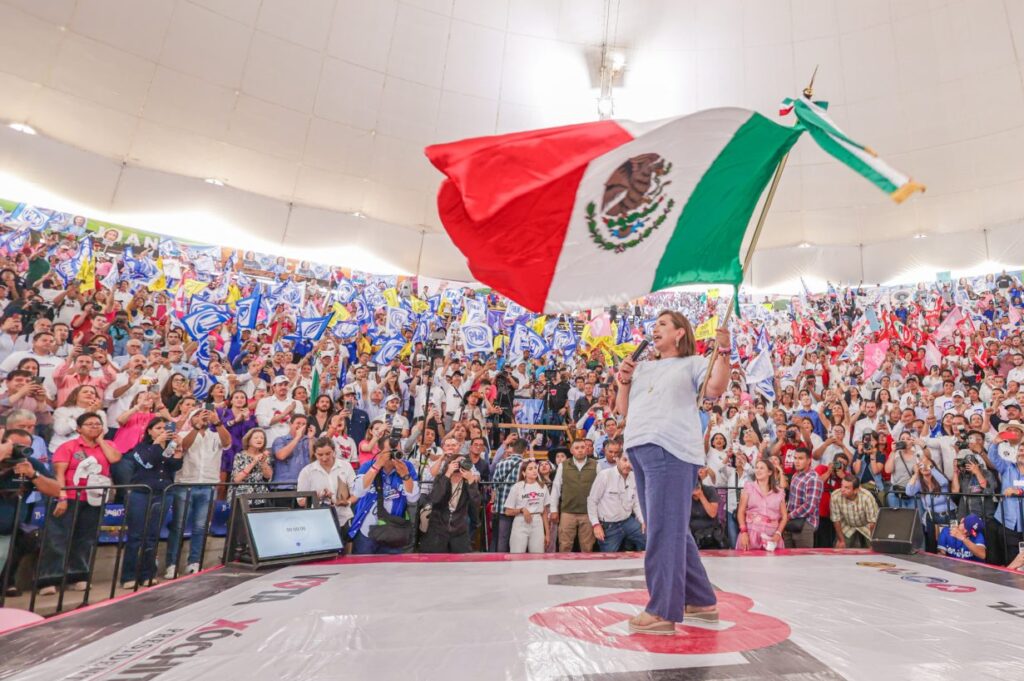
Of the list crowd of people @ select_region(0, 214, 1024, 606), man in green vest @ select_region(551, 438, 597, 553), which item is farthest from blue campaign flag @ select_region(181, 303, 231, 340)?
man in green vest @ select_region(551, 438, 597, 553)

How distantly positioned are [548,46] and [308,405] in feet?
33.8

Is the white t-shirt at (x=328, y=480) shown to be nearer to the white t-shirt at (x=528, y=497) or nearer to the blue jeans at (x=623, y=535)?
the white t-shirt at (x=528, y=497)

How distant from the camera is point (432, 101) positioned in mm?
13695

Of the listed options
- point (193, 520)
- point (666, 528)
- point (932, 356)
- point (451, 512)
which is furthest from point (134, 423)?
point (932, 356)

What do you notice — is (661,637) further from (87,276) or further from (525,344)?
(87,276)

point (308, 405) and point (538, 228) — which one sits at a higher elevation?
point (538, 228)

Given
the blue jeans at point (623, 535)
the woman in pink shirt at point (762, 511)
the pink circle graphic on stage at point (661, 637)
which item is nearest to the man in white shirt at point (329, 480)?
the blue jeans at point (623, 535)

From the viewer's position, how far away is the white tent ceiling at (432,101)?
37.4 ft

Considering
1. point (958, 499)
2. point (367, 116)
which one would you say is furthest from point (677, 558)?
point (367, 116)

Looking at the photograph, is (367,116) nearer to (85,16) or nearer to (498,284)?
(85,16)

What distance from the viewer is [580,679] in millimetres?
1963

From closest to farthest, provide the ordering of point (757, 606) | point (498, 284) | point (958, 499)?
point (757, 606) < point (498, 284) < point (958, 499)

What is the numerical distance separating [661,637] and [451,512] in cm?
358

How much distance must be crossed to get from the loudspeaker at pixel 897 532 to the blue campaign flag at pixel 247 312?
9635 mm
